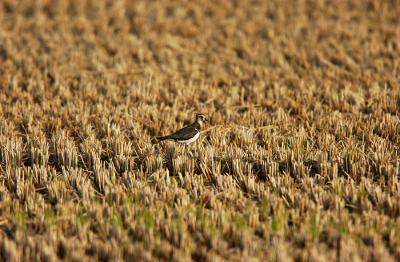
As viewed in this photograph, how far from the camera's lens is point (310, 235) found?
487cm

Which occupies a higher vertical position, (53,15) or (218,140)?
(53,15)

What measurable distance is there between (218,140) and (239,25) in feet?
27.0

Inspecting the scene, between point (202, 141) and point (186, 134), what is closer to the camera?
point (186, 134)

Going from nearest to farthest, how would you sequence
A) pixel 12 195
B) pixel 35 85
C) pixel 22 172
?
pixel 12 195 → pixel 22 172 → pixel 35 85

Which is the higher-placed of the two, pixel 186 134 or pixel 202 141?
pixel 186 134

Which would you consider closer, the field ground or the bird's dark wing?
the field ground

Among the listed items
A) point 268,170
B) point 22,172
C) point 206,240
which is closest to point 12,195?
point 22,172

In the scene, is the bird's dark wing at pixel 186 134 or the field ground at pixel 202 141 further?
the bird's dark wing at pixel 186 134

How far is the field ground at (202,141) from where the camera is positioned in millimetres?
4934

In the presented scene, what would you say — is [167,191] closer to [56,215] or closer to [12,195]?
[56,215]

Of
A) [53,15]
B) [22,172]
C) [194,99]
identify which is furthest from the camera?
[53,15]

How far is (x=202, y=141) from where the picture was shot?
7.41 metres

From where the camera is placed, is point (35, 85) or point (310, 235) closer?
point (310, 235)

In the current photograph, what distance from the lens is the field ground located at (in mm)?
4934
